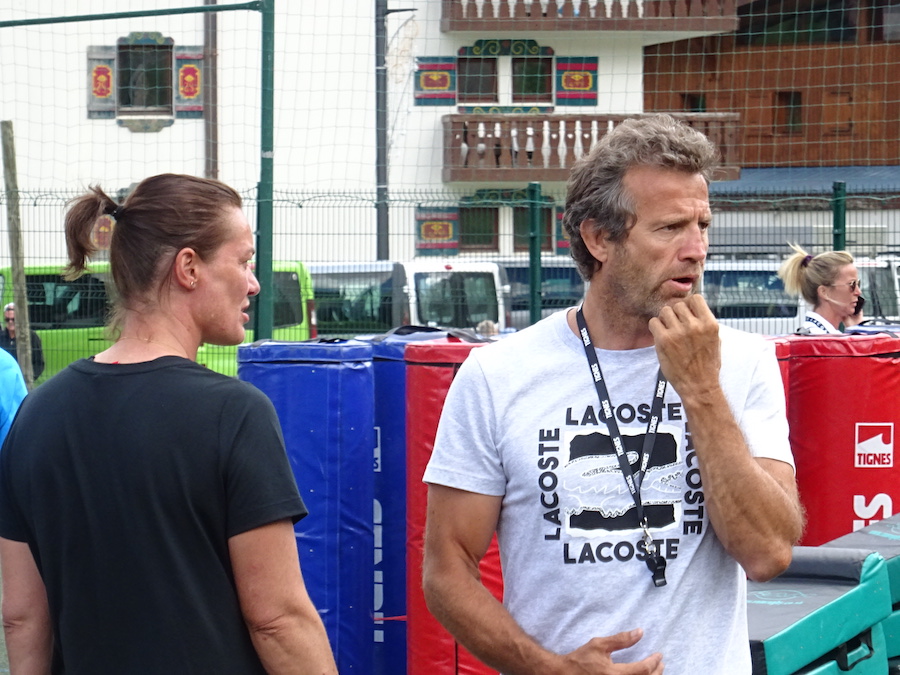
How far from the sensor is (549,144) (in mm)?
24016

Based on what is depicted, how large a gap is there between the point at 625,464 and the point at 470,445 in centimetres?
28

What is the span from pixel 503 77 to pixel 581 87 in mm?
1728

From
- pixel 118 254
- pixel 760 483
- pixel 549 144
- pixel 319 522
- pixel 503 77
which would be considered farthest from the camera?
pixel 503 77

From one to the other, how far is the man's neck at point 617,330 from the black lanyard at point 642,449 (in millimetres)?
66

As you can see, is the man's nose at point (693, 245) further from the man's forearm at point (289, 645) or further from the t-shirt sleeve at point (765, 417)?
the man's forearm at point (289, 645)

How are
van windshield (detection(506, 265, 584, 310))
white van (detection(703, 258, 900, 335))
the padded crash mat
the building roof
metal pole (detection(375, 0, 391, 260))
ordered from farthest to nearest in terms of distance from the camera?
the building roof → metal pole (detection(375, 0, 391, 260)) → white van (detection(703, 258, 900, 335)) → van windshield (detection(506, 265, 584, 310)) → the padded crash mat

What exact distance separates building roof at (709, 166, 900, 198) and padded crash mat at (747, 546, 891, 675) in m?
20.8

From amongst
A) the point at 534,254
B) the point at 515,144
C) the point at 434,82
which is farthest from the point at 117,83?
the point at 534,254

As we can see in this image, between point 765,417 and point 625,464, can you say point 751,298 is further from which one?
point 625,464

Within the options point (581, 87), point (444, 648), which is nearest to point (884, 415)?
point (444, 648)

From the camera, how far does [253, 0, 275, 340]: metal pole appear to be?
7.52m

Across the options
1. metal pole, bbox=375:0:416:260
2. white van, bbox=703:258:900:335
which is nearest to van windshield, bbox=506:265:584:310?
white van, bbox=703:258:900:335

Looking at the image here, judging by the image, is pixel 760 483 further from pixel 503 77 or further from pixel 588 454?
pixel 503 77

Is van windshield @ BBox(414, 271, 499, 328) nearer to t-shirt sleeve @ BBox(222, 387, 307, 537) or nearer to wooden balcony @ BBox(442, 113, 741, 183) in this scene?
wooden balcony @ BBox(442, 113, 741, 183)
